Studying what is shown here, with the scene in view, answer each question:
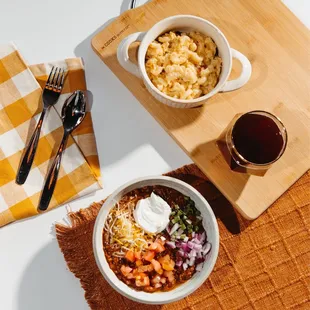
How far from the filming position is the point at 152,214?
1413 millimetres

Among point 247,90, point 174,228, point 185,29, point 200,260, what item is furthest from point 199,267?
point 185,29

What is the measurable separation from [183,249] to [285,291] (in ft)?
1.10

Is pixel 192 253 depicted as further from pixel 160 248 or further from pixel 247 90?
pixel 247 90

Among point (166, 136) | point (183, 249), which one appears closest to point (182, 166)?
point (166, 136)

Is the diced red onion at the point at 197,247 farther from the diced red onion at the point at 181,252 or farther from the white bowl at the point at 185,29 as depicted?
the white bowl at the point at 185,29

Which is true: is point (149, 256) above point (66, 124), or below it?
below

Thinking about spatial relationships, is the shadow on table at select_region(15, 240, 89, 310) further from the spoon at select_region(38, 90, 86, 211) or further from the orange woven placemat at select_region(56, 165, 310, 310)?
the spoon at select_region(38, 90, 86, 211)

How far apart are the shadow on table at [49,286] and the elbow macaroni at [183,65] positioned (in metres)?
0.54

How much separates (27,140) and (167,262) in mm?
497

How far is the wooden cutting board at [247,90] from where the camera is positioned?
1.47 meters

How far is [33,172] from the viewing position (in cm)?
148

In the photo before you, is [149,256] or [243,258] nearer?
[149,256]

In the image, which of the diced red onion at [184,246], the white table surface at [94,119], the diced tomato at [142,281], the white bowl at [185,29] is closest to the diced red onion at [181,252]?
the diced red onion at [184,246]

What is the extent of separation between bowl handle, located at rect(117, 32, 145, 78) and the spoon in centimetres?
16
